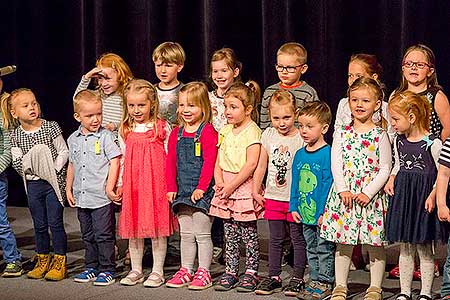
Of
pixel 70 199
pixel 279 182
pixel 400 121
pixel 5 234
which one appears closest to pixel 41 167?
pixel 70 199

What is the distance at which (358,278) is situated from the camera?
4906 millimetres

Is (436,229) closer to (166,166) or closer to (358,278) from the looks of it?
(358,278)

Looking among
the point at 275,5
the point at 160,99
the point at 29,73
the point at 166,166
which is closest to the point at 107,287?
the point at 166,166

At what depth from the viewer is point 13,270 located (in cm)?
514

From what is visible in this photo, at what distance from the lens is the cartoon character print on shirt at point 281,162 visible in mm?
4613

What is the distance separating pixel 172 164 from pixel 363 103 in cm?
104

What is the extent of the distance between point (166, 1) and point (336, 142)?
106 inches

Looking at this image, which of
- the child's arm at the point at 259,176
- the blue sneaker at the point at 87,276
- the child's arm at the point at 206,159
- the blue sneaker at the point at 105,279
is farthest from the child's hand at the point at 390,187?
the blue sneaker at the point at 87,276

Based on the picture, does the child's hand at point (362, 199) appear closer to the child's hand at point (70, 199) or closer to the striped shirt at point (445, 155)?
the striped shirt at point (445, 155)

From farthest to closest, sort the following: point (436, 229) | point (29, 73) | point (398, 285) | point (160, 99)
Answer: point (29, 73), point (160, 99), point (398, 285), point (436, 229)

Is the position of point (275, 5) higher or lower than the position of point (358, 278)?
higher

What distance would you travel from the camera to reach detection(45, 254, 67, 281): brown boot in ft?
16.4

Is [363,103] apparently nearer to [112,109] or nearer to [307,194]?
[307,194]

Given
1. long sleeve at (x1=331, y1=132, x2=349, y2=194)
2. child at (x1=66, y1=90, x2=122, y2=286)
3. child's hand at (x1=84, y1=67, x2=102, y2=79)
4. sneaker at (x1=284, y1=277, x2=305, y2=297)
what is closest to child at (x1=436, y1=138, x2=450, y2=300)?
long sleeve at (x1=331, y1=132, x2=349, y2=194)
